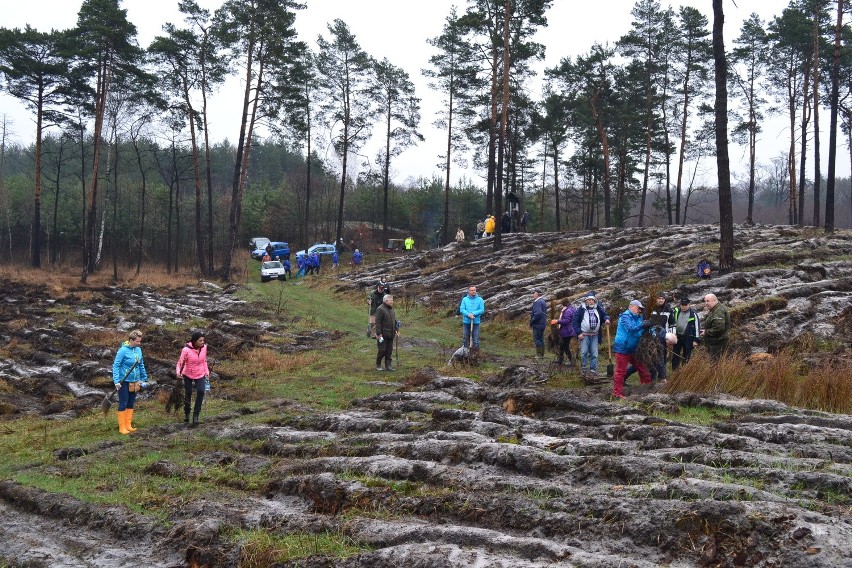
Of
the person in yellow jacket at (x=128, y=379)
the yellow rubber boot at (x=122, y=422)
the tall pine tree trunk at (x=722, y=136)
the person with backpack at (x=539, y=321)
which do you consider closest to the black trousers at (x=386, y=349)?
the person with backpack at (x=539, y=321)

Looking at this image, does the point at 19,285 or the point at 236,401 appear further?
the point at 19,285

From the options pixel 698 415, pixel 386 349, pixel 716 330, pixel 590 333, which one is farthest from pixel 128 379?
pixel 716 330

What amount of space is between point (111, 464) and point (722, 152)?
58.8 feet

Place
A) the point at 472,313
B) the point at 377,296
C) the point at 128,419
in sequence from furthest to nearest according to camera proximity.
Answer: the point at 377,296, the point at 472,313, the point at 128,419

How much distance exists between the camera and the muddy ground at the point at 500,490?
5.41m

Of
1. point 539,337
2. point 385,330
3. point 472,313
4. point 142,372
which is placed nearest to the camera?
point 142,372

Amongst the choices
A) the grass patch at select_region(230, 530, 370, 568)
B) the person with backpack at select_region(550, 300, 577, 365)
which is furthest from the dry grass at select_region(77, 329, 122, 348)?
the grass patch at select_region(230, 530, 370, 568)

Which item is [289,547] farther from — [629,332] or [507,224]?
[507,224]

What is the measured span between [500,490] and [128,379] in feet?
26.1

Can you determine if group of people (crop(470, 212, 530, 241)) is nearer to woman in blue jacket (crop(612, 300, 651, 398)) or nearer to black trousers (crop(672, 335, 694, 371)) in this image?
black trousers (crop(672, 335, 694, 371))

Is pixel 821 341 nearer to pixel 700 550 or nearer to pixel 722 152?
pixel 722 152

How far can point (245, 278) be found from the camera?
42.5 m

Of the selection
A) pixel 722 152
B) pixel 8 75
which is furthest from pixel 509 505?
pixel 8 75

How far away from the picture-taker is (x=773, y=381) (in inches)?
414
